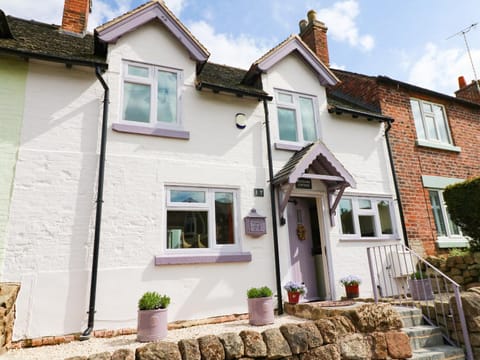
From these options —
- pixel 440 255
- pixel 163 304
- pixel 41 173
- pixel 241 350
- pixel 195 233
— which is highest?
pixel 41 173

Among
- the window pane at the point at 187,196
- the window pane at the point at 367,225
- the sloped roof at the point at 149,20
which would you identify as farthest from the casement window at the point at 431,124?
the window pane at the point at 187,196

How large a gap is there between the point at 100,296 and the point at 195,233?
2.14 metres

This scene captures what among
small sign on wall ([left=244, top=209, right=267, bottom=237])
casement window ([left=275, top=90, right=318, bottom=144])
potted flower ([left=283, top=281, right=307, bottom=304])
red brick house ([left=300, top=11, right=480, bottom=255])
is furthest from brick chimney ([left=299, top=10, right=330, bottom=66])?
potted flower ([left=283, top=281, right=307, bottom=304])

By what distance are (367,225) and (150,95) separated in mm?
6515

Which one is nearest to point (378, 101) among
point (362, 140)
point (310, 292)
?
point (362, 140)

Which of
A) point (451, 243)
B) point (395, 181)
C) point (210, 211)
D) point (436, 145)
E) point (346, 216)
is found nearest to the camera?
point (210, 211)

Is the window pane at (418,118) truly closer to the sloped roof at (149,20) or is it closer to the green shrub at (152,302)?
the sloped roof at (149,20)

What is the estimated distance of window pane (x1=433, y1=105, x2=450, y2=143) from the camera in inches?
439

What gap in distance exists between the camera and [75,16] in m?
8.73

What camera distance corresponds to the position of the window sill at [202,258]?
632 centimetres

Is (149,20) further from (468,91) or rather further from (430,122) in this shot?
(468,91)

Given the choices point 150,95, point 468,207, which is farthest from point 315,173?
point 150,95

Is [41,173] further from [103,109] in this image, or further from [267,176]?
[267,176]

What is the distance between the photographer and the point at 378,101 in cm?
1029
